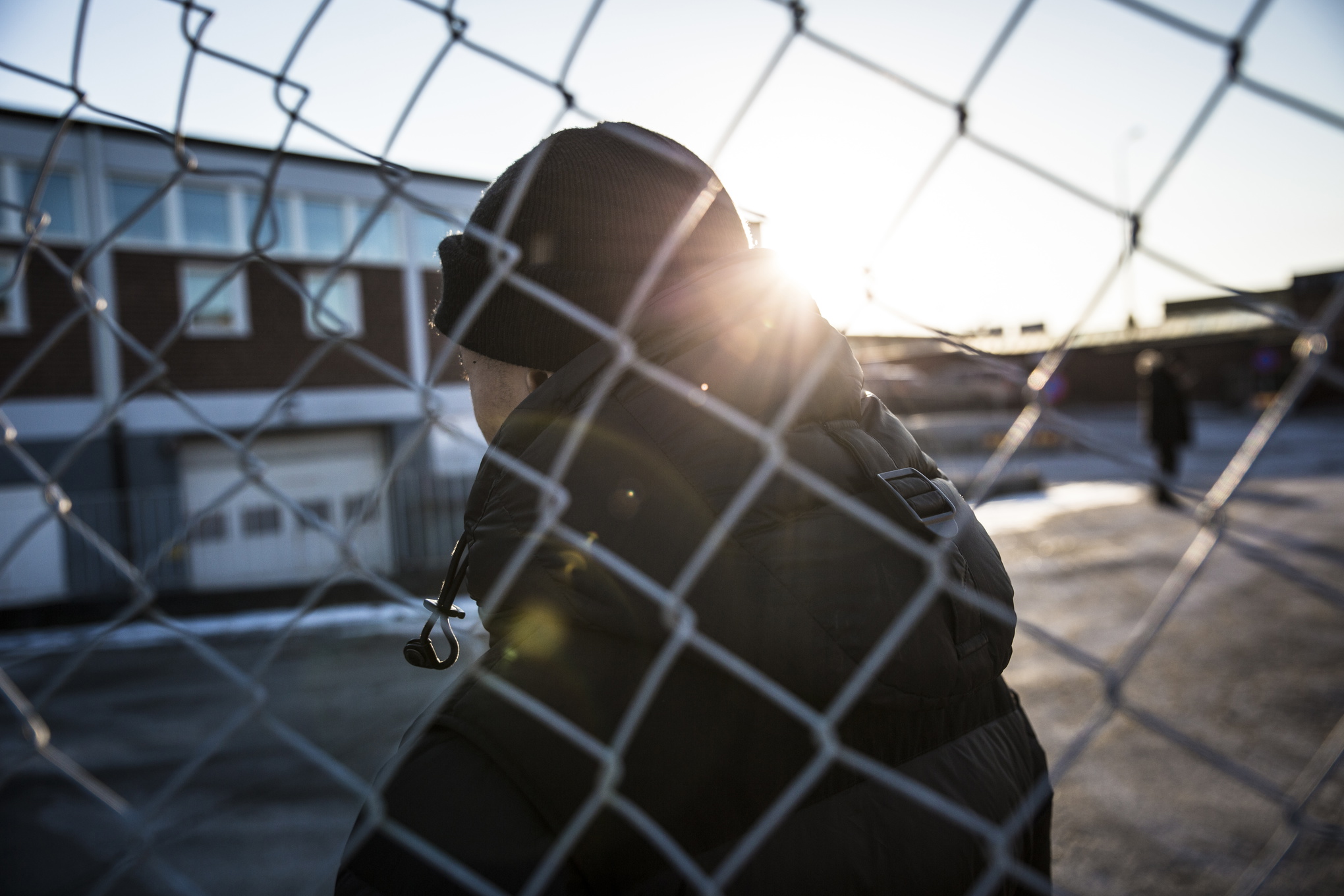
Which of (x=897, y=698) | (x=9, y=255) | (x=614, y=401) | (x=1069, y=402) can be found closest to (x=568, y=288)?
(x=614, y=401)

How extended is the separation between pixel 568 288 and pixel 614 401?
20cm

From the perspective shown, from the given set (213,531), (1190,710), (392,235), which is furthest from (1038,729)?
(392,235)

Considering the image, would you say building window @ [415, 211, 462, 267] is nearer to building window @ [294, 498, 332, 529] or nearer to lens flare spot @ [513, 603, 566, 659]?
building window @ [294, 498, 332, 529]

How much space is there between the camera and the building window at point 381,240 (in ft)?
45.0

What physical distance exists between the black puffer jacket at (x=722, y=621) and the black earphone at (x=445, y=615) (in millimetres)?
53

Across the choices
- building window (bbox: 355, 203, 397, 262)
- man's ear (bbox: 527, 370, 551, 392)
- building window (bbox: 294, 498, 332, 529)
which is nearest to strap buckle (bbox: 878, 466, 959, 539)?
man's ear (bbox: 527, 370, 551, 392)

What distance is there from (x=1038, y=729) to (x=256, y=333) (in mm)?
13071

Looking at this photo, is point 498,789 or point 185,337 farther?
point 185,337

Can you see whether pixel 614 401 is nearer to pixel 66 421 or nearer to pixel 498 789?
pixel 498 789

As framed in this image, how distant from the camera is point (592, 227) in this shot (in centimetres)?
96

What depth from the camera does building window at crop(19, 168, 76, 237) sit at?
36.3 feet

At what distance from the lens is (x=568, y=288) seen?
968 mm

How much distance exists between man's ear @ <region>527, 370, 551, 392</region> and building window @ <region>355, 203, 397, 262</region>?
13.9 metres

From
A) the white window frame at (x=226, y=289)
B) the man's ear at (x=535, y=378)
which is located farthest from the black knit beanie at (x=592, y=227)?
the white window frame at (x=226, y=289)
